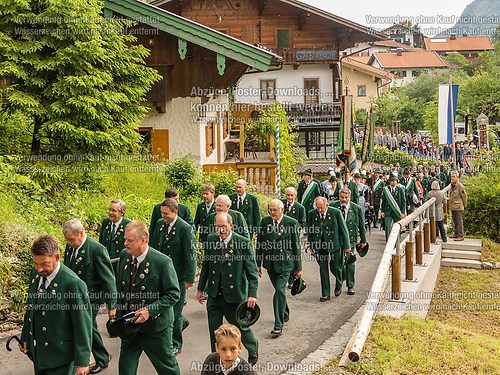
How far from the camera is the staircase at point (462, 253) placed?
16.8m

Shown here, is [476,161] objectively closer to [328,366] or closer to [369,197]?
[369,197]

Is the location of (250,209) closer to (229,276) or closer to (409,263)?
(409,263)

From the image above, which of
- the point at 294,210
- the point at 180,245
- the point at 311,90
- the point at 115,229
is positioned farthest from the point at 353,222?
the point at 311,90

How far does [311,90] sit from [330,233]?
29107 millimetres

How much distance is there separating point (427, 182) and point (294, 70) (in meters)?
18.6

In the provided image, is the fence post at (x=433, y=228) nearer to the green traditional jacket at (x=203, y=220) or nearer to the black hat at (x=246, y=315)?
the green traditional jacket at (x=203, y=220)

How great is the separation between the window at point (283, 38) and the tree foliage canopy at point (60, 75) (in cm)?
2408

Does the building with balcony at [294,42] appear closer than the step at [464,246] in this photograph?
No

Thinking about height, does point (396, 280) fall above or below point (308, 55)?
below

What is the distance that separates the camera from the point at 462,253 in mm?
17078

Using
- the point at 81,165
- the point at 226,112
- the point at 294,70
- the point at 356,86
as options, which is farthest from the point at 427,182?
the point at 356,86

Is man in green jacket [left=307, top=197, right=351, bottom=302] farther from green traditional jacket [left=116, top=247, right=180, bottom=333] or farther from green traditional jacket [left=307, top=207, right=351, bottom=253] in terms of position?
green traditional jacket [left=116, top=247, right=180, bottom=333]

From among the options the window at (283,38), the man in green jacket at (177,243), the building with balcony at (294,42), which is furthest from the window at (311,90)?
the man in green jacket at (177,243)


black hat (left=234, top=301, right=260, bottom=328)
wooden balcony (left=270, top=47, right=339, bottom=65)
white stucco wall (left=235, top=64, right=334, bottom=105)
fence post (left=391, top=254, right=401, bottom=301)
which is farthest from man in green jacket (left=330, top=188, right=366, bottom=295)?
white stucco wall (left=235, top=64, right=334, bottom=105)
